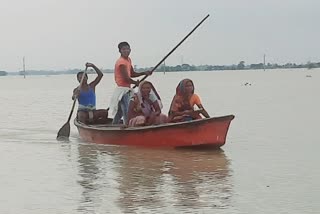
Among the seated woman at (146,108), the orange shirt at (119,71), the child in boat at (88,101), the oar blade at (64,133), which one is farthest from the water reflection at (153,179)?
the oar blade at (64,133)

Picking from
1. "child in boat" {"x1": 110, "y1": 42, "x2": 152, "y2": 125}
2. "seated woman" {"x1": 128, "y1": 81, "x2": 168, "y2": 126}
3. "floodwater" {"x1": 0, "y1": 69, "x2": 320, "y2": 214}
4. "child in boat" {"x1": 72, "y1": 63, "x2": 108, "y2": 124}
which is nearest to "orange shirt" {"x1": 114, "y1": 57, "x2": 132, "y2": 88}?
"child in boat" {"x1": 110, "y1": 42, "x2": 152, "y2": 125}

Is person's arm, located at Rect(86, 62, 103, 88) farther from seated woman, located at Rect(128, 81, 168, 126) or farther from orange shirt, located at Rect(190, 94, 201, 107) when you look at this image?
orange shirt, located at Rect(190, 94, 201, 107)

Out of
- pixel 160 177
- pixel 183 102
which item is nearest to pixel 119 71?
pixel 183 102

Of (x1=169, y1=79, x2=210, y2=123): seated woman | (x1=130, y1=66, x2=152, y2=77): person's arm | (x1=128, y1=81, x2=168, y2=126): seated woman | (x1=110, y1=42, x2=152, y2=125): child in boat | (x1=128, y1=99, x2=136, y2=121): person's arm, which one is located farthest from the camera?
(x1=130, y1=66, x2=152, y2=77): person's arm

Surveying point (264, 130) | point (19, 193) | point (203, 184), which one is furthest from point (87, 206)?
point (264, 130)

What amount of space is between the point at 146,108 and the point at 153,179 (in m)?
3.31

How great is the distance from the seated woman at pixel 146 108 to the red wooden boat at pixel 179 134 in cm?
26

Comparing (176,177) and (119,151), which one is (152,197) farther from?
(119,151)

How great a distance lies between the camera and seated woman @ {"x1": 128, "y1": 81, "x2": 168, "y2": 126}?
12.9m

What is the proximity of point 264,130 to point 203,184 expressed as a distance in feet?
32.4

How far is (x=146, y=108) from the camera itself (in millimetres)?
13070

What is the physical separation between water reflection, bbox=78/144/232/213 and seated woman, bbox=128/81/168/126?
58 centimetres

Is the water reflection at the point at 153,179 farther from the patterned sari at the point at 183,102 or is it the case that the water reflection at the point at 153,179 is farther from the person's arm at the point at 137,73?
the person's arm at the point at 137,73

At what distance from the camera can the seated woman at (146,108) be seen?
1295cm
